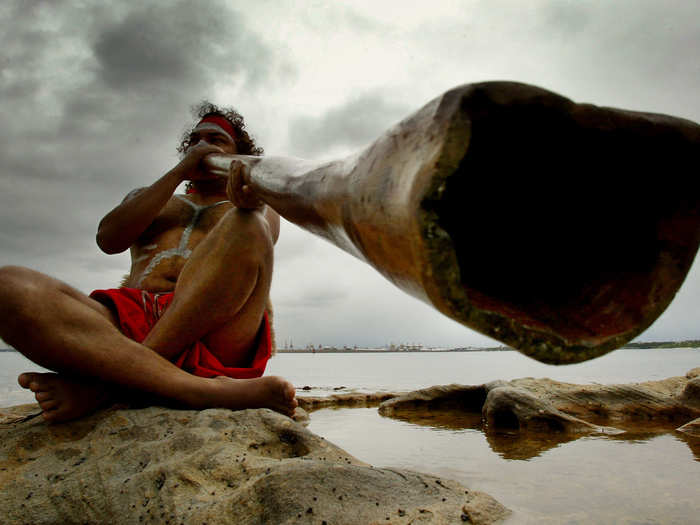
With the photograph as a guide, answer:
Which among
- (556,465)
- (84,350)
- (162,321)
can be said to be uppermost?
(162,321)

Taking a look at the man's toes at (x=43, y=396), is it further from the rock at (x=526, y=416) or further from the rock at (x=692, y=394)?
the rock at (x=692, y=394)

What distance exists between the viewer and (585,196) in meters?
0.83

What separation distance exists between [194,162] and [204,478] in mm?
1699

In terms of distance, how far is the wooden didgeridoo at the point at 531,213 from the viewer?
635 mm

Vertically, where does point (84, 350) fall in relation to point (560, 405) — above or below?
above

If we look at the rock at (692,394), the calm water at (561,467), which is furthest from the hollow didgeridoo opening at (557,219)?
the rock at (692,394)

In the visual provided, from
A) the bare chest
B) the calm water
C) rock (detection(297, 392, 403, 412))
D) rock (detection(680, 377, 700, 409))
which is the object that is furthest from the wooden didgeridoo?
rock (detection(297, 392, 403, 412))

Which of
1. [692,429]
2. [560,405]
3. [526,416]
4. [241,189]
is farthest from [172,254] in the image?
[560,405]

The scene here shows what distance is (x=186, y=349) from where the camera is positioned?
77.1 inches

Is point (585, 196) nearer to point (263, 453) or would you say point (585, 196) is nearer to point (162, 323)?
point (263, 453)

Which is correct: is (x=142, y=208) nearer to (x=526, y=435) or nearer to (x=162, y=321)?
(x=162, y=321)

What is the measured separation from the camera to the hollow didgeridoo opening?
0.64 meters

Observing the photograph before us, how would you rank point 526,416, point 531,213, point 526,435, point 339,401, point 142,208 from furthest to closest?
point 339,401, point 526,416, point 526,435, point 142,208, point 531,213

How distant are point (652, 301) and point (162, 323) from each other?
1.70m
